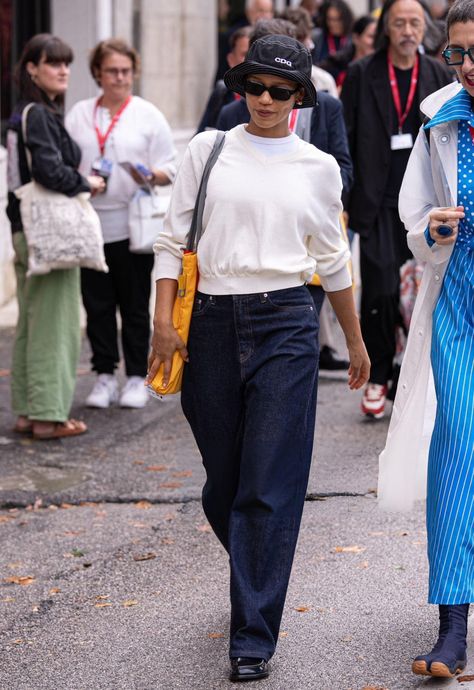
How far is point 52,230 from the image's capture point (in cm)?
749

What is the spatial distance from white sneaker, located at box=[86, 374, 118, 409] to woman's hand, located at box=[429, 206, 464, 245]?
4321mm

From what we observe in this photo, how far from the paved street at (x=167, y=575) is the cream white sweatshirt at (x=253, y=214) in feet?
3.93

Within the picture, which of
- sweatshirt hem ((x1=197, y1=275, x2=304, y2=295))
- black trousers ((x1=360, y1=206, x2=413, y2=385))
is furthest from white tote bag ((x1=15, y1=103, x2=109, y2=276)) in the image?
sweatshirt hem ((x1=197, y1=275, x2=304, y2=295))

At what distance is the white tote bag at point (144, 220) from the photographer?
8.19 m

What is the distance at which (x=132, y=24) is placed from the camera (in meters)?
14.4

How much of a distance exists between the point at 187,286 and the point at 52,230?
9.97 ft

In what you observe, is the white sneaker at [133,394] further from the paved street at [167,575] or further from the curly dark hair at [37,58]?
the curly dark hair at [37,58]

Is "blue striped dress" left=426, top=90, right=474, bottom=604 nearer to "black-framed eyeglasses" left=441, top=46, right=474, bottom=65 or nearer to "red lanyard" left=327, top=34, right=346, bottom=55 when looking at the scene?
"black-framed eyeglasses" left=441, top=46, right=474, bottom=65

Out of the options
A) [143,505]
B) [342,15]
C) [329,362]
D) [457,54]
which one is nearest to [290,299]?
[457,54]

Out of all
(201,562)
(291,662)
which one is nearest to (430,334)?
(291,662)

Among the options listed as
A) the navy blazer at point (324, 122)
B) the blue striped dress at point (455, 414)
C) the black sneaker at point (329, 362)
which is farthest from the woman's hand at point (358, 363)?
the black sneaker at point (329, 362)

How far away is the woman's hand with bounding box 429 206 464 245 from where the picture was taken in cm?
453

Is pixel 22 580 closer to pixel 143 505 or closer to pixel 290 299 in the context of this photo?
pixel 143 505

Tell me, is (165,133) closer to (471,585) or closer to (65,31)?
(471,585)
